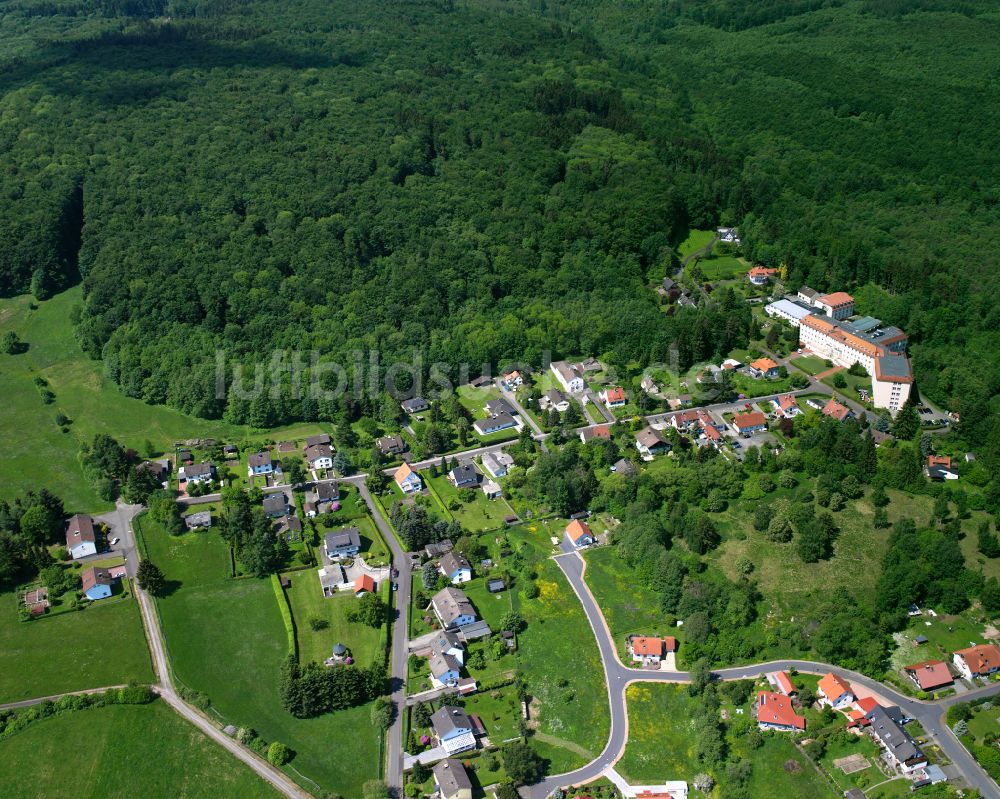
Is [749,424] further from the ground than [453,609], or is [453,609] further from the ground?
[749,424]

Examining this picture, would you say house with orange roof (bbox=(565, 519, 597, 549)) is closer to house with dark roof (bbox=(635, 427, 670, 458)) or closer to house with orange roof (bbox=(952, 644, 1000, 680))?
house with dark roof (bbox=(635, 427, 670, 458))

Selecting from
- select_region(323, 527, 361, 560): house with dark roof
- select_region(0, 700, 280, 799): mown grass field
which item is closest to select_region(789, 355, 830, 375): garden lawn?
select_region(323, 527, 361, 560): house with dark roof

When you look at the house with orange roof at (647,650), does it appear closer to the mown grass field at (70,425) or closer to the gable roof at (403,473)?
the gable roof at (403,473)

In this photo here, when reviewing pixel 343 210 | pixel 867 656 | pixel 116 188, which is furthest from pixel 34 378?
pixel 867 656

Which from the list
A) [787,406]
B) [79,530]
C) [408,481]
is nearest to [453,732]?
[408,481]

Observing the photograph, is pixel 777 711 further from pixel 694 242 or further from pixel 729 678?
pixel 694 242

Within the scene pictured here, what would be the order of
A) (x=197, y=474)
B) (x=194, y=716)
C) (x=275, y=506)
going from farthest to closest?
1. (x=197, y=474)
2. (x=275, y=506)
3. (x=194, y=716)

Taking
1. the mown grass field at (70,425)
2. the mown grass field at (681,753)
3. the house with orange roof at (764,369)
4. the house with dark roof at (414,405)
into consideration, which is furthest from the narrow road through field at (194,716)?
the house with orange roof at (764,369)

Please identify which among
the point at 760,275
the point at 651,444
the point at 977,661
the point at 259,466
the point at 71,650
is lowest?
the point at 71,650
